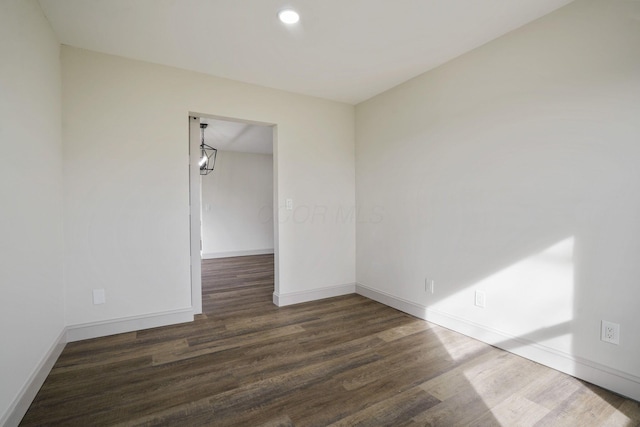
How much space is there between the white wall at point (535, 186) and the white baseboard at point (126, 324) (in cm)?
228

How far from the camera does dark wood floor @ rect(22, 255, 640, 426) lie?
5.25ft

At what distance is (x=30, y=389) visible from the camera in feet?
5.59

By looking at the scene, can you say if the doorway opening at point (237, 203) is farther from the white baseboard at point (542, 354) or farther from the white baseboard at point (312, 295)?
the white baseboard at point (542, 354)

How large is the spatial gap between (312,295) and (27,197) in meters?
2.71

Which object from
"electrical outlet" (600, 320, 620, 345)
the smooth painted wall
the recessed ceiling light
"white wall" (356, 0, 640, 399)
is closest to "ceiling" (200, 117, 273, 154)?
the smooth painted wall

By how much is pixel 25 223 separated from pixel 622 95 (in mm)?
3518

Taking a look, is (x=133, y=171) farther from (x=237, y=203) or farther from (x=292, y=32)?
(x=237, y=203)

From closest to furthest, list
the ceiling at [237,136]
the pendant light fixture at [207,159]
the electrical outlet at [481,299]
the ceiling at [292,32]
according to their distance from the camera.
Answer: the ceiling at [292,32] < the electrical outlet at [481,299] < the ceiling at [237,136] < the pendant light fixture at [207,159]

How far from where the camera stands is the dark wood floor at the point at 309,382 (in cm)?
160

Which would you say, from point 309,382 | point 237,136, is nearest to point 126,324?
point 309,382

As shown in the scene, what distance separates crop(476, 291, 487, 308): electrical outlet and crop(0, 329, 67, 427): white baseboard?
9.92 feet

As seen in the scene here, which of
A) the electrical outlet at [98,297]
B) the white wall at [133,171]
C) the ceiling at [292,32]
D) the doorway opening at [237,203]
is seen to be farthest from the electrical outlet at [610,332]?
the doorway opening at [237,203]

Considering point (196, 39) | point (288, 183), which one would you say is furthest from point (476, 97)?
point (196, 39)

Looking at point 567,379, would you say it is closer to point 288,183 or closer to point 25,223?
point 288,183
